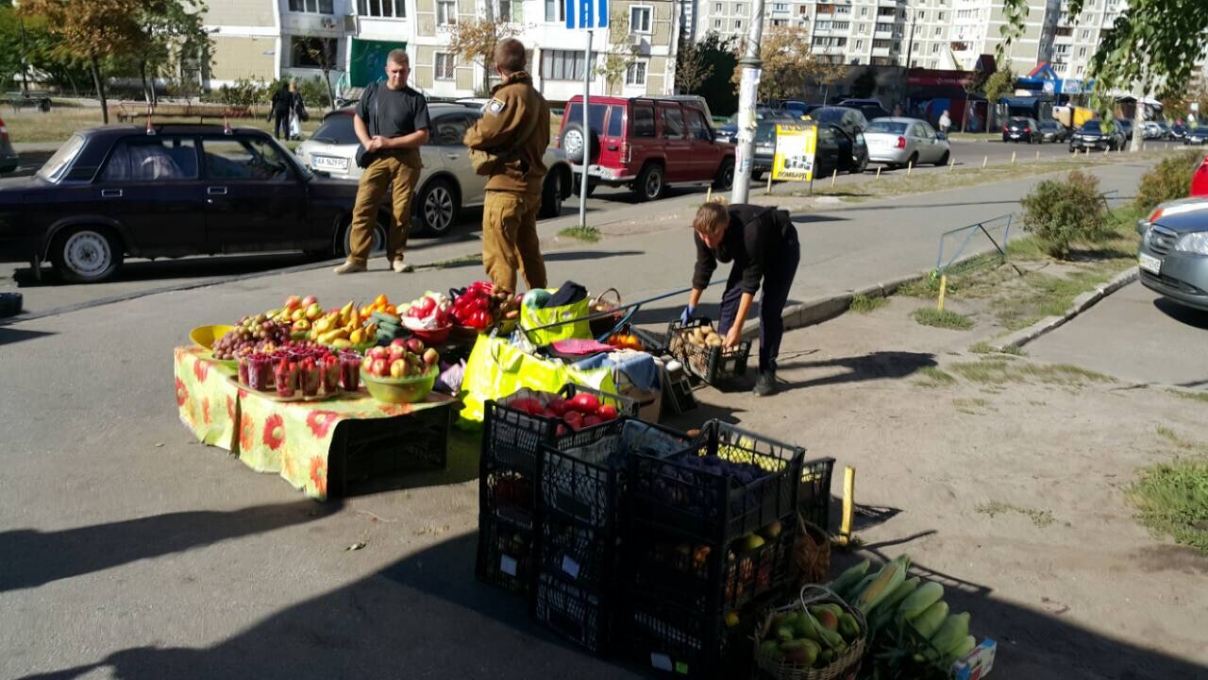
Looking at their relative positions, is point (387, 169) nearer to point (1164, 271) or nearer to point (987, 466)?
point (987, 466)

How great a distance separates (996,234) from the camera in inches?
665

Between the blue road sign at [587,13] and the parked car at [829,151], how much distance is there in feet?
38.8

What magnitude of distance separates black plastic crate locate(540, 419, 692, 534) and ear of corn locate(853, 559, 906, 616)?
99cm

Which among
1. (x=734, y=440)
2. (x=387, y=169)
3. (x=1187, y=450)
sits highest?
(x=387, y=169)

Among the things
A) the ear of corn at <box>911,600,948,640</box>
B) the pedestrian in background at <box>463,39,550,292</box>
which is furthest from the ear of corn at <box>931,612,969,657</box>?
the pedestrian in background at <box>463,39,550,292</box>

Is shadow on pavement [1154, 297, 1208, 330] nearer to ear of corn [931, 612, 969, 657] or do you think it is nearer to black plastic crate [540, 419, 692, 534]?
ear of corn [931, 612, 969, 657]

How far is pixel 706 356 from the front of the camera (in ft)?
25.3

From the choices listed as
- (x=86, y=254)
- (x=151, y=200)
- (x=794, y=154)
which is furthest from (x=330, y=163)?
(x=794, y=154)

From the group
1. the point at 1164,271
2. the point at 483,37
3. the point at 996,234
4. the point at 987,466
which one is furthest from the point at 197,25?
the point at 987,466

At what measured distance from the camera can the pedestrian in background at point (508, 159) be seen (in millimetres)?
8406

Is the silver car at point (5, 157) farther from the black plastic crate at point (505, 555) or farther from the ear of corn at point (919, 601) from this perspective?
the ear of corn at point (919, 601)

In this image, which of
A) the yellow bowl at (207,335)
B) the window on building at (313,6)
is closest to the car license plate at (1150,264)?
the yellow bowl at (207,335)

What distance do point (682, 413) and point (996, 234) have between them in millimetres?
11610


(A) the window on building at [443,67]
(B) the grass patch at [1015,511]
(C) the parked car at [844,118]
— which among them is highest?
(A) the window on building at [443,67]
